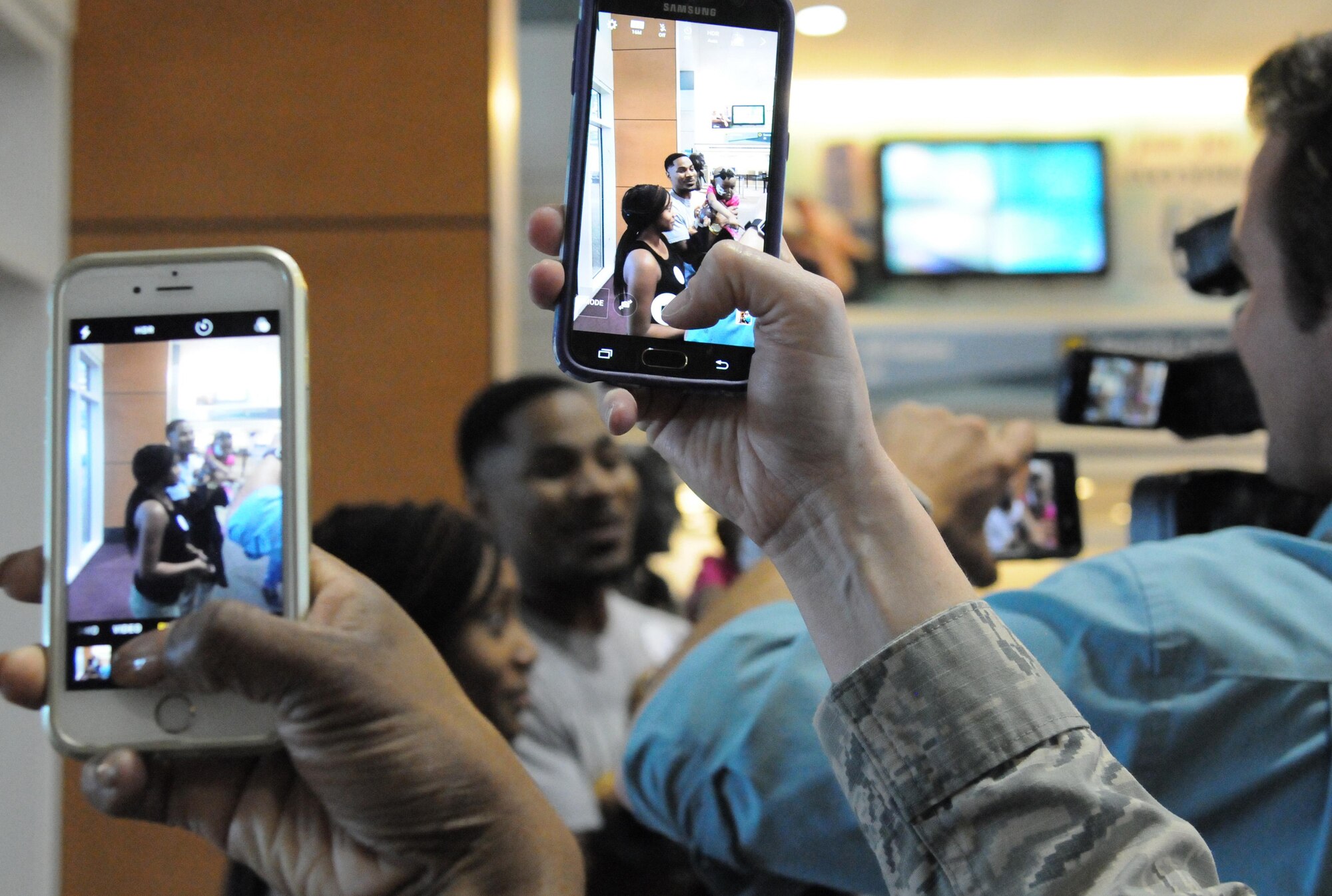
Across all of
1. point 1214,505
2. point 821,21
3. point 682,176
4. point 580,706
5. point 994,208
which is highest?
point 821,21

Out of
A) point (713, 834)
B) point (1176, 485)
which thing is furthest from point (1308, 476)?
point (713, 834)

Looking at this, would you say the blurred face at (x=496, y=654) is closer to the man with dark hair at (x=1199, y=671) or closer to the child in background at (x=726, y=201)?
the man with dark hair at (x=1199, y=671)

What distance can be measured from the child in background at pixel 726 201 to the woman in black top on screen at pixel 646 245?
23 mm

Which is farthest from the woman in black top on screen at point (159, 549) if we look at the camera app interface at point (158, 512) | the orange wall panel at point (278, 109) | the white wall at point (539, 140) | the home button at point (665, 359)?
the white wall at point (539, 140)

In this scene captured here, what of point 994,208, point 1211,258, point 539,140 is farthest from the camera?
point 994,208

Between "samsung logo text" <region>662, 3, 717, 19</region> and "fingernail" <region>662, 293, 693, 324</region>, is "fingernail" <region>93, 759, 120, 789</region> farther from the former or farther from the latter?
"samsung logo text" <region>662, 3, 717, 19</region>

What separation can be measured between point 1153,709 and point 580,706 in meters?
0.97

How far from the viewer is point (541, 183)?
117 inches

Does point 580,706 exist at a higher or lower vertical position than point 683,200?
lower

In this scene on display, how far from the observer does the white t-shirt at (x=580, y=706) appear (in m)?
1.30

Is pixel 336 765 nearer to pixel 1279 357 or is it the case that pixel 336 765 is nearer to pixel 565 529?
pixel 1279 357

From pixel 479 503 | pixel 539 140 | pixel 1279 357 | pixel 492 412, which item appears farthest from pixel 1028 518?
pixel 539 140

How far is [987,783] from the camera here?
45cm

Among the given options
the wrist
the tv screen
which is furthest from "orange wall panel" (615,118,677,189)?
the tv screen
